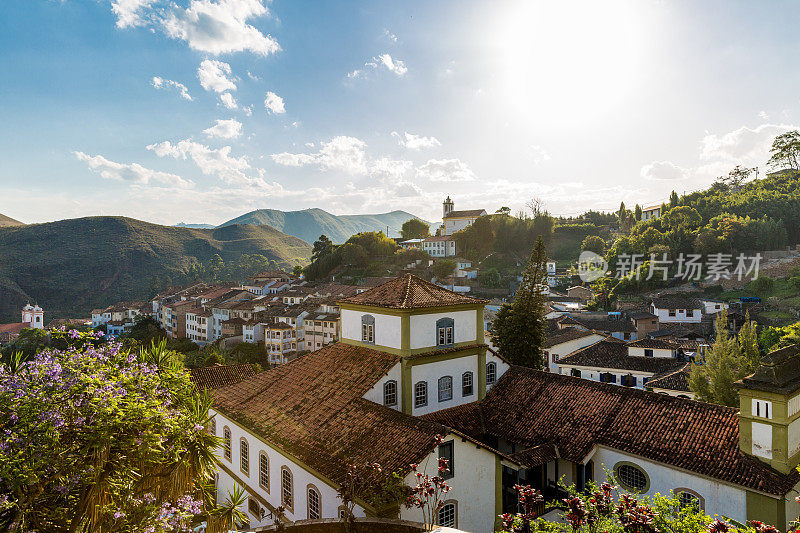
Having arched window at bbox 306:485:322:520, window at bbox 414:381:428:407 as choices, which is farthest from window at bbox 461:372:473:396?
arched window at bbox 306:485:322:520

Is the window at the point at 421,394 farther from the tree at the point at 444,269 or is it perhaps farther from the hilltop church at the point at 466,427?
the tree at the point at 444,269

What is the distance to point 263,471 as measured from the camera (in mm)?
15680

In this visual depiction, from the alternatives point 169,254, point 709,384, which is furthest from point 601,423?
point 169,254

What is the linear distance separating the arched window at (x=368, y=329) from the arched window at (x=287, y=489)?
5.88 metres

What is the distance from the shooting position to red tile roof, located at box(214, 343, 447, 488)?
39.7 ft

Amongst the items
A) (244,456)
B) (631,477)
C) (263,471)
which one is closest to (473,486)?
(631,477)

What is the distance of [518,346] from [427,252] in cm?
6783

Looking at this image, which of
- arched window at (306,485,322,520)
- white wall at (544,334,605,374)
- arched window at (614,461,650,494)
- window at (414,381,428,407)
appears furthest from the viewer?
white wall at (544,334,605,374)

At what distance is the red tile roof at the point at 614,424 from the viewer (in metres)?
12.4

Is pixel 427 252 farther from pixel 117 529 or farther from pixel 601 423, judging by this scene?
pixel 117 529

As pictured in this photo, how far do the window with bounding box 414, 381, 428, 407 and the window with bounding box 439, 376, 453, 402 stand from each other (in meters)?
0.82

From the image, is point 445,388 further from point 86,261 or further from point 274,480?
point 86,261

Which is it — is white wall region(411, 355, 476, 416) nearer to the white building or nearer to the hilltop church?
the hilltop church

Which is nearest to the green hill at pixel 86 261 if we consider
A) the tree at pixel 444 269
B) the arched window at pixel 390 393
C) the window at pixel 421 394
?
the tree at pixel 444 269
